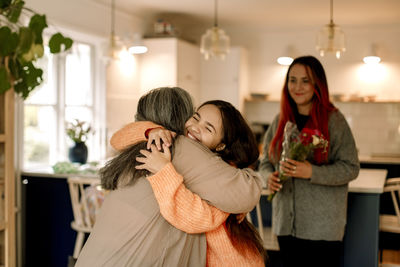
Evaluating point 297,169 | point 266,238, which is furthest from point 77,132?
point 297,169

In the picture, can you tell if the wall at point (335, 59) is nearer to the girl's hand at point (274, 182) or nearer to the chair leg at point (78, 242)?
the chair leg at point (78, 242)

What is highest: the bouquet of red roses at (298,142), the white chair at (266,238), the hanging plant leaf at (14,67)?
the hanging plant leaf at (14,67)

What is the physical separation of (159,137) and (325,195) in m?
1.33

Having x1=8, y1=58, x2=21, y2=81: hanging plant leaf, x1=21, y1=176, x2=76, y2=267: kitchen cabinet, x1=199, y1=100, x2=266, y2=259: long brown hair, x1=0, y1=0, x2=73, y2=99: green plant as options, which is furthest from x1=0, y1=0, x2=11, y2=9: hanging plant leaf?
x1=21, y1=176, x2=76, y2=267: kitchen cabinet

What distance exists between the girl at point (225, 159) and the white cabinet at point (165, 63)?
15.5 feet

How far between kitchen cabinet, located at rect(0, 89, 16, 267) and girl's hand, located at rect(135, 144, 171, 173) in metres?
1.89

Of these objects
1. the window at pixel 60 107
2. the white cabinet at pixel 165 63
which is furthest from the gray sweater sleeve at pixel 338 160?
the white cabinet at pixel 165 63

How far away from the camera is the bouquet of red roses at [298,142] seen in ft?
7.85

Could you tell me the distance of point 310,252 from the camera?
254cm

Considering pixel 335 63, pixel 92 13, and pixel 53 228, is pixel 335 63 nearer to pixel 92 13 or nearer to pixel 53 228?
pixel 92 13

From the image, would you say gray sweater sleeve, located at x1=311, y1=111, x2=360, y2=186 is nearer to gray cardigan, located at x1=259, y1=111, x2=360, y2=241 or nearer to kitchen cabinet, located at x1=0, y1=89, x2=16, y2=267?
gray cardigan, located at x1=259, y1=111, x2=360, y2=241

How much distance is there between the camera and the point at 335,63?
6.86 meters

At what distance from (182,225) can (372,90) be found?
5872 millimetres

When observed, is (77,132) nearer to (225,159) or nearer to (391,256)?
(391,256)
